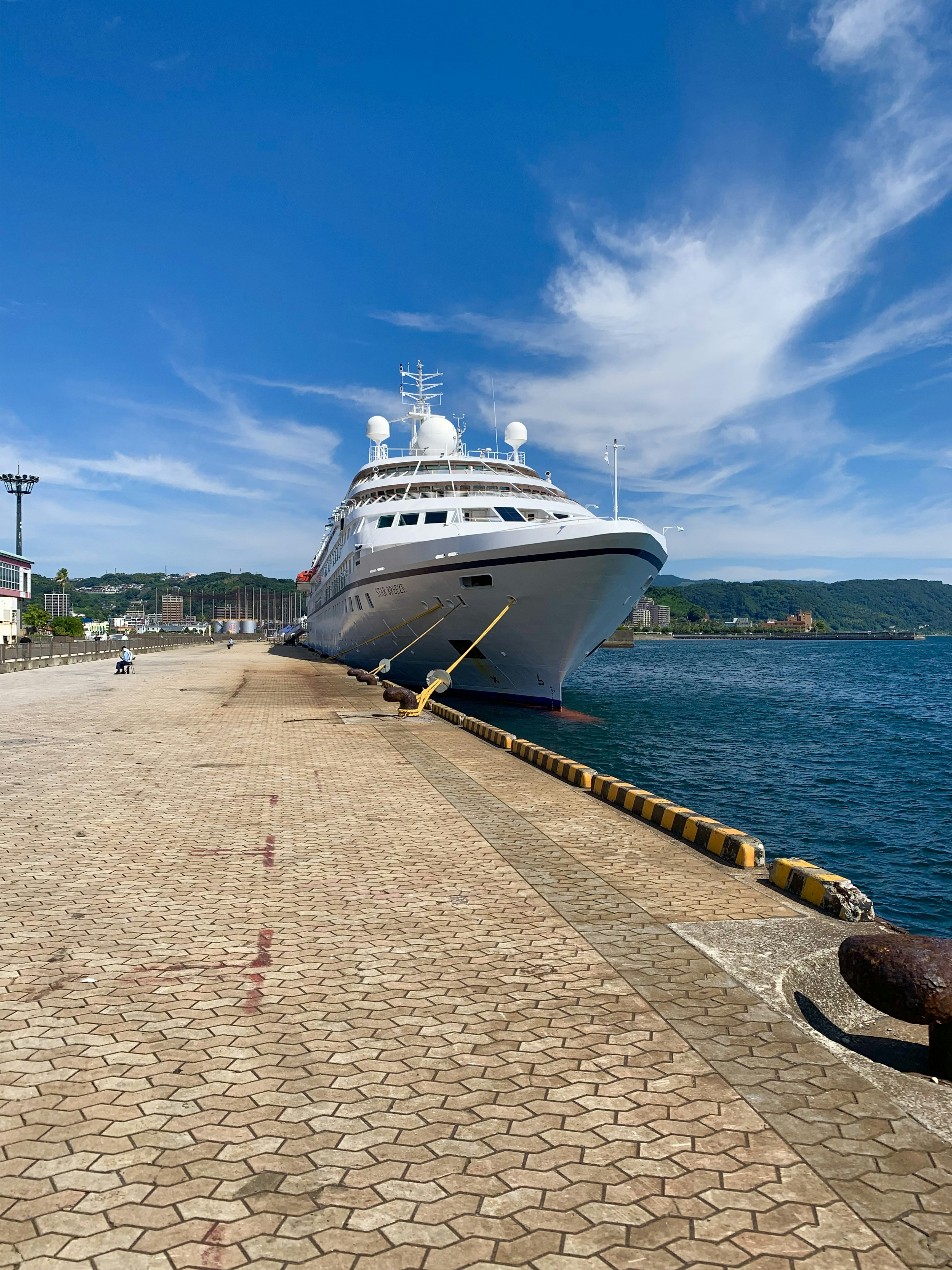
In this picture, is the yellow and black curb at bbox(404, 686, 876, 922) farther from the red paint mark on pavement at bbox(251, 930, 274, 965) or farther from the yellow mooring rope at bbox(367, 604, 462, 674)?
the yellow mooring rope at bbox(367, 604, 462, 674)

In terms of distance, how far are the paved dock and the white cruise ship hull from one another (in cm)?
1318

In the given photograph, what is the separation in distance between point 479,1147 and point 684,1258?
88 cm

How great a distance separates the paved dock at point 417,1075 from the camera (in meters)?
2.75

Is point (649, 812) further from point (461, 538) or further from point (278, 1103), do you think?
point (461, 538)

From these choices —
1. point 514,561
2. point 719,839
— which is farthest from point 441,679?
point 719,839

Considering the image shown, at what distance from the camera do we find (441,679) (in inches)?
791

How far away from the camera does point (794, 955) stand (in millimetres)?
5246

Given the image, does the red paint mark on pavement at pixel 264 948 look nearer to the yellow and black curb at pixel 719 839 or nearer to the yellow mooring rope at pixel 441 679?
the yellow and black curb at pixel 719 839

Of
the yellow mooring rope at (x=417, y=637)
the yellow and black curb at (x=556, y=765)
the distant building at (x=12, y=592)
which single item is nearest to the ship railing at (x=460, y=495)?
the yellow mooring rope at (x=417, y=637)

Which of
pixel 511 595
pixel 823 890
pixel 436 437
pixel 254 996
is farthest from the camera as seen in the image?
pixel 436 437

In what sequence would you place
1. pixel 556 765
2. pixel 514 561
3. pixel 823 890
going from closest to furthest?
pixel 823 890, pixel 556 765, pixel 514 561

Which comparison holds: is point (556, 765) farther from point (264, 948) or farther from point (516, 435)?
point (516, 435)

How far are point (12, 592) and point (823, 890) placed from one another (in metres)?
84.1

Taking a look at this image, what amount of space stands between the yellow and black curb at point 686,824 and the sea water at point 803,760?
357 cm
